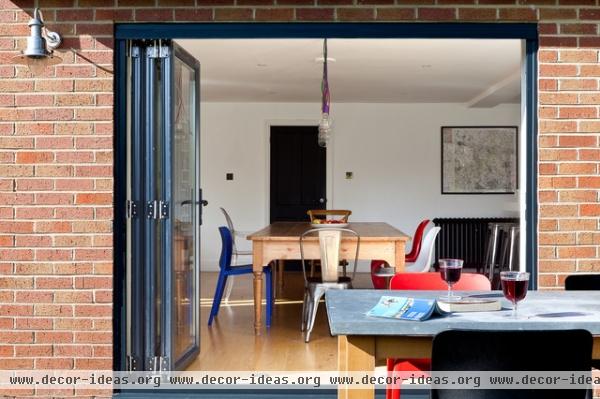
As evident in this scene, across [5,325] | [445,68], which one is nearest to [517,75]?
[445,68]

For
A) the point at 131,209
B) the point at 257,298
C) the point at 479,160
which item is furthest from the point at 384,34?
the point at 479,160

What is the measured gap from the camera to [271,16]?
3781 millimetres

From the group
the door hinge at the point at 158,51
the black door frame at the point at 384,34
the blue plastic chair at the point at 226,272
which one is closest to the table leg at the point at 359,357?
the black door frame at the point at 384,34

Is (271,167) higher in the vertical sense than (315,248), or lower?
higher

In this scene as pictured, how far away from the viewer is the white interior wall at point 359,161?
10508 millimetres

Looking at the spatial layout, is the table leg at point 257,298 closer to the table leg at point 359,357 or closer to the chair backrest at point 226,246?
the chair backrest at point 226,246

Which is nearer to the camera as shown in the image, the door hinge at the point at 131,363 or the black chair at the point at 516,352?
the black chair at the point at 516,352

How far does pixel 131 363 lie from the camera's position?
157 inches

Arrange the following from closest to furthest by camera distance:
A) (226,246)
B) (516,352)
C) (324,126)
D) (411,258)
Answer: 1. (516,352)
2. (226,246)
3. (324,126)
4. (411,258)

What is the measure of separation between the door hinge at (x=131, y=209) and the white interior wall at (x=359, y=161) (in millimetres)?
6502

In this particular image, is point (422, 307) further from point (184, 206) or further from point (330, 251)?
point (330, 251)

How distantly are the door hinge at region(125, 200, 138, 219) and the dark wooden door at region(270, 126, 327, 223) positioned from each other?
6.65 m

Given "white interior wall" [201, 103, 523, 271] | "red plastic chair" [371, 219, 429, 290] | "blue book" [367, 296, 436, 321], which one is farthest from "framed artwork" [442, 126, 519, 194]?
"blue book" [367, 296, 436, 321]

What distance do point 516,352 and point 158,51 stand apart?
9.33 ft
